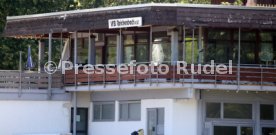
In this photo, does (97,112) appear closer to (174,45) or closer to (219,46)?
(174,45)

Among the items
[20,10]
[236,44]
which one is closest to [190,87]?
[236,44]

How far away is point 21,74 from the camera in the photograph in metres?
47.0

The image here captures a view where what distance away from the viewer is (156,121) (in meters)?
45.6

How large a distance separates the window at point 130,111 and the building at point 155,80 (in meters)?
0.05

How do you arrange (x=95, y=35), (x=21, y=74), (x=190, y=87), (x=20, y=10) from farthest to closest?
(x=20, y=10) < (x=95, y=35) < (x=21, y=74) < (x=190, y=87)

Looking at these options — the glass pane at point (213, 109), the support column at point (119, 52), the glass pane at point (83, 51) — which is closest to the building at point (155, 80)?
the glass pane at point (213, 109)

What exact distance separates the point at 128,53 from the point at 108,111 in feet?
10.7

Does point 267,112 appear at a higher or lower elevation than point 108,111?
higher

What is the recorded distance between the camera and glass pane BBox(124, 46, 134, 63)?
48.9 m

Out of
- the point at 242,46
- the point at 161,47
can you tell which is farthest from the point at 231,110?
the point at 161,47

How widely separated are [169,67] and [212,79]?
2.12 m

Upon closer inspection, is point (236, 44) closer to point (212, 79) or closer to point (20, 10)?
point (212, 79)

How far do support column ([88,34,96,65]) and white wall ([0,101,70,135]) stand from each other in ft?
8.65

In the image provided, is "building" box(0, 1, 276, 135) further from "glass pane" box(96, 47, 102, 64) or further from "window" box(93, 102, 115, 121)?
"glass pane" box(96, 47, 102, 64)
